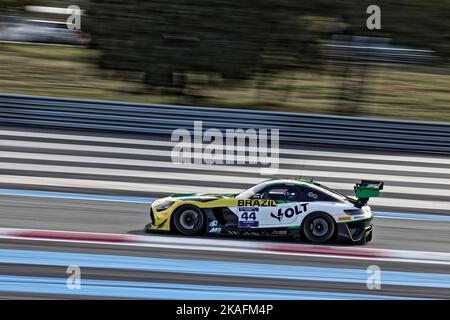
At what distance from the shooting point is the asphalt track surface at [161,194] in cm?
887

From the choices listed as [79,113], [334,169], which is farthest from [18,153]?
[334,169]

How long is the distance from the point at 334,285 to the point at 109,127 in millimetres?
9661

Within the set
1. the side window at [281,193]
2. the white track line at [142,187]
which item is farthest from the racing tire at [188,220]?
the white track line at [142,187]

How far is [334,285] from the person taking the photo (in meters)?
8.95

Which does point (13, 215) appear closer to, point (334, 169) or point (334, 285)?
point (334, 285)

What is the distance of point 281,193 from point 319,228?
658mm

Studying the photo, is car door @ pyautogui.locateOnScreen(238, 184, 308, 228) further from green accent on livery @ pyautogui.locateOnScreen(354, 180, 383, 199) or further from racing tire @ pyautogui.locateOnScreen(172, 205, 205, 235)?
green accent on livery @ pyautogui.locateOnScreen(354, 180, 383, 199)

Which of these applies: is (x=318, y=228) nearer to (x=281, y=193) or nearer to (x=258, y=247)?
(x=281, y=193)

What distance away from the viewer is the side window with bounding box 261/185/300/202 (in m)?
10.5

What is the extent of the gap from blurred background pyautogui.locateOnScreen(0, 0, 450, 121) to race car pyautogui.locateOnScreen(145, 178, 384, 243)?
29.8 feet

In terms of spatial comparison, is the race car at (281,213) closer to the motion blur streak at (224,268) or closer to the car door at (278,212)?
the car door at (278,212)

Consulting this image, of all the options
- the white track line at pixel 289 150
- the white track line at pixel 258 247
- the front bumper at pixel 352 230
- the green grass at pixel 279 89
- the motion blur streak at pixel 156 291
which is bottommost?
the motion blur streak at pixel 156 291

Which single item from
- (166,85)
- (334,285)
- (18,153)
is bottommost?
(334,285)

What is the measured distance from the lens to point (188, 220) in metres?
10.6
